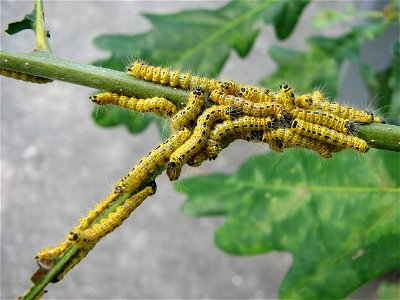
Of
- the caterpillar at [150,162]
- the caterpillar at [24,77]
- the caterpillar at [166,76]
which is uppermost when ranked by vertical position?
the caterpillar at [24,77]

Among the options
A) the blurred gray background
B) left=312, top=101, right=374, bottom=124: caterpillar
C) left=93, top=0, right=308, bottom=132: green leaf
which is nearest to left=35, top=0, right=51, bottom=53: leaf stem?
left=312, top=101, right=374, bottom=124: caterpillar

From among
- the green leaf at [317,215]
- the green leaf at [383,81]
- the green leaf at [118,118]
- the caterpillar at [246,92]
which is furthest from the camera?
the green leaf at [383,81]

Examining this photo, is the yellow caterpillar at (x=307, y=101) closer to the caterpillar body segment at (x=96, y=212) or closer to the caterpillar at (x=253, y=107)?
the caterpillar at (x=253, y=107)

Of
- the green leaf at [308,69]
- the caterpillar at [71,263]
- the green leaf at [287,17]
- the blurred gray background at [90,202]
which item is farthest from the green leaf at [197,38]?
the blurred gray background at [90,202]

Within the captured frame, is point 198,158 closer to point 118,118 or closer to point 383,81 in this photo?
point 118,118

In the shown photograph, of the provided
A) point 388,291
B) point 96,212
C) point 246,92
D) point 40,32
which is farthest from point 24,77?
point 388,291

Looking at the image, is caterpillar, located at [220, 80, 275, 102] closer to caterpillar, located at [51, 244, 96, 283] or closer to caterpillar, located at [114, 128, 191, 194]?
caterpillar, located at [114, 128, 191, 194]

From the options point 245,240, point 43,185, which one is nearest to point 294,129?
point 245,240
